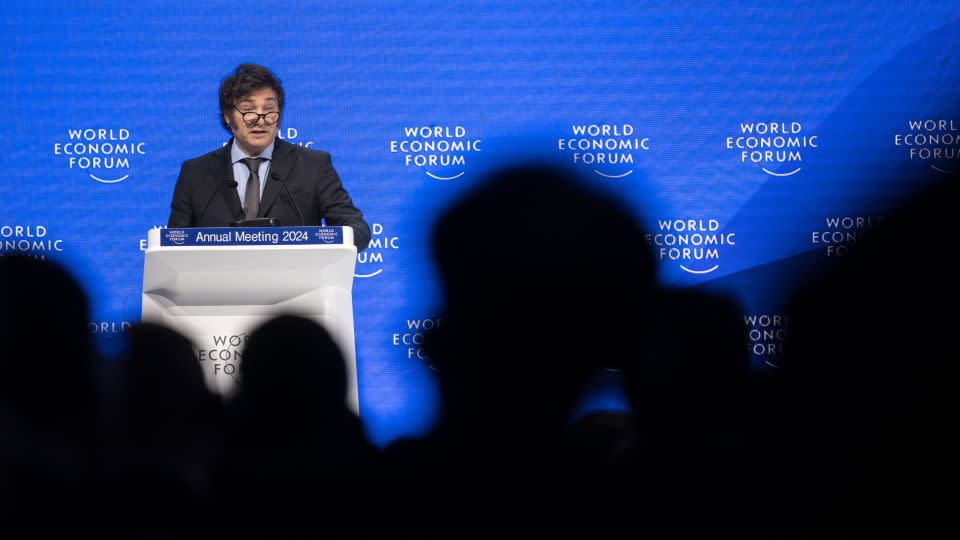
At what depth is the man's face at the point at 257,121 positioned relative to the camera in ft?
9.05

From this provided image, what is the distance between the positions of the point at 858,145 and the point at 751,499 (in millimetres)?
1720

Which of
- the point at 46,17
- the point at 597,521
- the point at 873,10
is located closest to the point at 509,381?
the point at 597,521

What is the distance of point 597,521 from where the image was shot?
229cm

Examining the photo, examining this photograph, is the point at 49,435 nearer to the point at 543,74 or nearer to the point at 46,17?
the point at 46,17

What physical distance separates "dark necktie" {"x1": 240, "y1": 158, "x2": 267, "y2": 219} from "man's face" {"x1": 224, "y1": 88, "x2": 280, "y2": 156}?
4cm

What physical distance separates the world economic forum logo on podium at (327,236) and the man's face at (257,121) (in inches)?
29.3

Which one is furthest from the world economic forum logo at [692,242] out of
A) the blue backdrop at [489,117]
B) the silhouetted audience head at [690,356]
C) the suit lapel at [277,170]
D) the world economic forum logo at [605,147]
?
the suit lapel at [277,170]

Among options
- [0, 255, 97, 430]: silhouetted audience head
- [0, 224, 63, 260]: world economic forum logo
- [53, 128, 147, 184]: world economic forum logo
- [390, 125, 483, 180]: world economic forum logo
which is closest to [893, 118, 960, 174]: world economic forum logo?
[390, 125, 483, 180]: world economic forum logo

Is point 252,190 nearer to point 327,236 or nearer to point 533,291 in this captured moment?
point 327,236

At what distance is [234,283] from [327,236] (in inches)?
10.2

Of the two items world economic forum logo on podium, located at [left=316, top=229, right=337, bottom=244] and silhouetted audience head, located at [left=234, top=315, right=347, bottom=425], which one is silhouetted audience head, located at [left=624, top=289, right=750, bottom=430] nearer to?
silhouetted audience head, located at [left=234, top=315, right=347, bottom=425]

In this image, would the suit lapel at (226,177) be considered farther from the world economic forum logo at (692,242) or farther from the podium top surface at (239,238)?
the world economic forum logo at (692,242)

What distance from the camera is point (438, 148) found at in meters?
3.52

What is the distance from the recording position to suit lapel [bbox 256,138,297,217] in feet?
9.01
